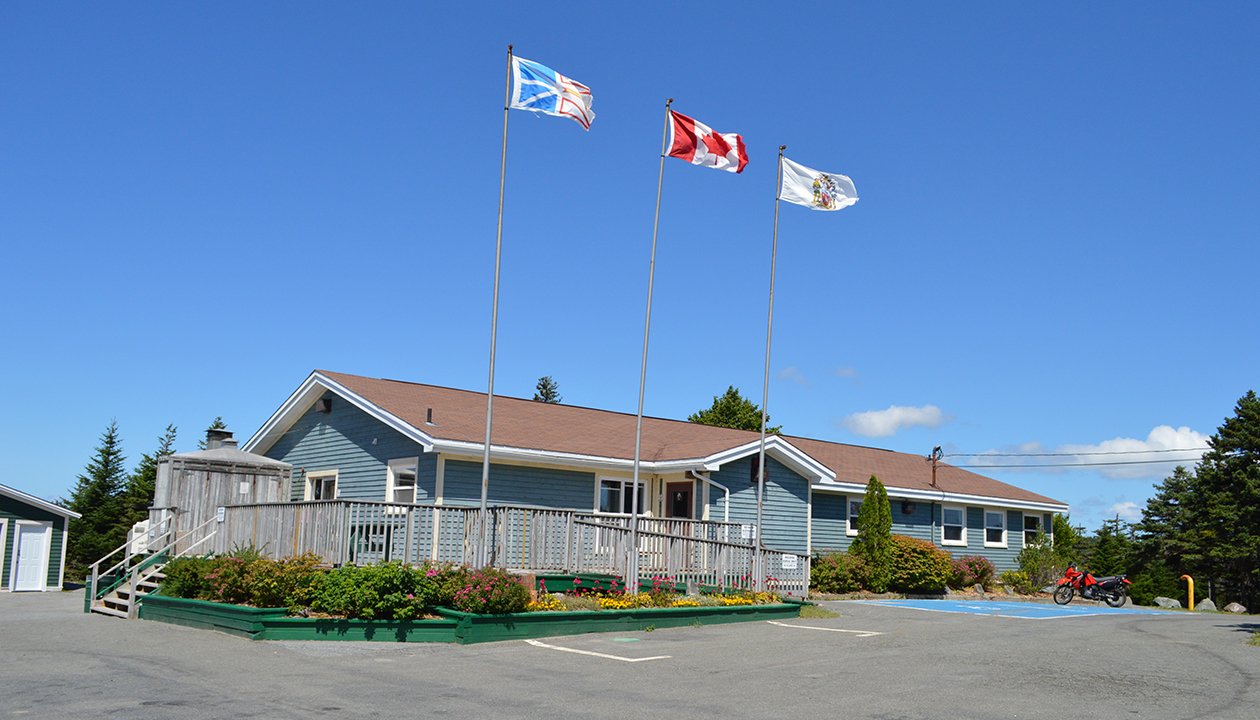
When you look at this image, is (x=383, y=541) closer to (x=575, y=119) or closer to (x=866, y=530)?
(x=575, y=119)

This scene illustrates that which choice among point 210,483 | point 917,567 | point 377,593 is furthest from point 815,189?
point 210,483

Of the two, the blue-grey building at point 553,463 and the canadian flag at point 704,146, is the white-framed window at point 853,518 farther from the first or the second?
the canadian flag at point 704,146

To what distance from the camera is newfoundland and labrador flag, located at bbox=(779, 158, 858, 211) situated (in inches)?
877

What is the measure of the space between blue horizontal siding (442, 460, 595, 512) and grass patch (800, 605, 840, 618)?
588cm

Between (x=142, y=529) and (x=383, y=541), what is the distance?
34.7 ft

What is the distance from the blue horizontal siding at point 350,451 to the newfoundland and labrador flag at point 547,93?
782 centimetres

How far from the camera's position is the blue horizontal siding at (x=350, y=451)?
22.9m

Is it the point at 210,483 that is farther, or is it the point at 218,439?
the point at 218,439

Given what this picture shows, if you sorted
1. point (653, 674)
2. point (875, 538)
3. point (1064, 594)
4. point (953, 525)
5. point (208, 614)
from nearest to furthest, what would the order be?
point (653, 674) → point (208, 614) → point (875, 538) → point (1064, 594) → point (953, 525)

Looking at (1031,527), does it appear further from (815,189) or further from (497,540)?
(497,540)

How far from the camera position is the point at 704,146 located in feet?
67.2

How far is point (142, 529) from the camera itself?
1000 inches

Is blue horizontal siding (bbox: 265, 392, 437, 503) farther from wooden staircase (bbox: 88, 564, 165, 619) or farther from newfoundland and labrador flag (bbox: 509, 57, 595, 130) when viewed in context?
newfoundland and labrador flag (bbox: 509, 57, 595, 130)

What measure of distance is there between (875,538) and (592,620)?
1303 cm
